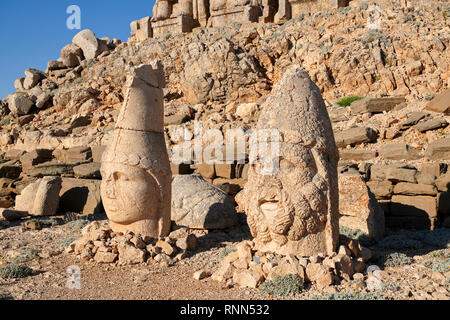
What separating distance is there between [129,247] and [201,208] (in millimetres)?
2323

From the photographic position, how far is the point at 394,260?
204 inches

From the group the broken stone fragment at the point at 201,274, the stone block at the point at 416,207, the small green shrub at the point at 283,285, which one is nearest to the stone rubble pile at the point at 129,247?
the broken stone fragment at the point at 201,274

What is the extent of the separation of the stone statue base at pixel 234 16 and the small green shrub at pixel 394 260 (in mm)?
21409

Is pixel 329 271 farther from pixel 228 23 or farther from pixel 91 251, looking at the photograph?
pixel 228 23

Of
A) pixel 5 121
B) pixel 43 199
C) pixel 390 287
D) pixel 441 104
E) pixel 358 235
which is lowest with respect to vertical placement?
pixel 390 287

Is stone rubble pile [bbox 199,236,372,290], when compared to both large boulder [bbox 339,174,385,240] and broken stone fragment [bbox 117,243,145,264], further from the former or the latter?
large boulder [bbox 339,174,385,240]

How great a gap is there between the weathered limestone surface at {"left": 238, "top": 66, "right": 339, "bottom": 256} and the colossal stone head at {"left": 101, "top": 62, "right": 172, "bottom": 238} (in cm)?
197

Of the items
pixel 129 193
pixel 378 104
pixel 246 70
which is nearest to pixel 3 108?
pixel 246 70

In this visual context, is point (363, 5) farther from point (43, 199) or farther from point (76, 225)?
point (76, 225)

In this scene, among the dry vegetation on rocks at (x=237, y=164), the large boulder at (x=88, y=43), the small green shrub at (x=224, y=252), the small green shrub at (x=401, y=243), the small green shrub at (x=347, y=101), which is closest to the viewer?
the dry vegetation on rocks at (x=237, y=164)

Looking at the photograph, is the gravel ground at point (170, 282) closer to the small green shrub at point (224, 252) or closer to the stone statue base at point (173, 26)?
the small green shrub at point (224, 252)

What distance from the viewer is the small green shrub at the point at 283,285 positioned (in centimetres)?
421

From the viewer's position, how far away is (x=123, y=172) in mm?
6184
